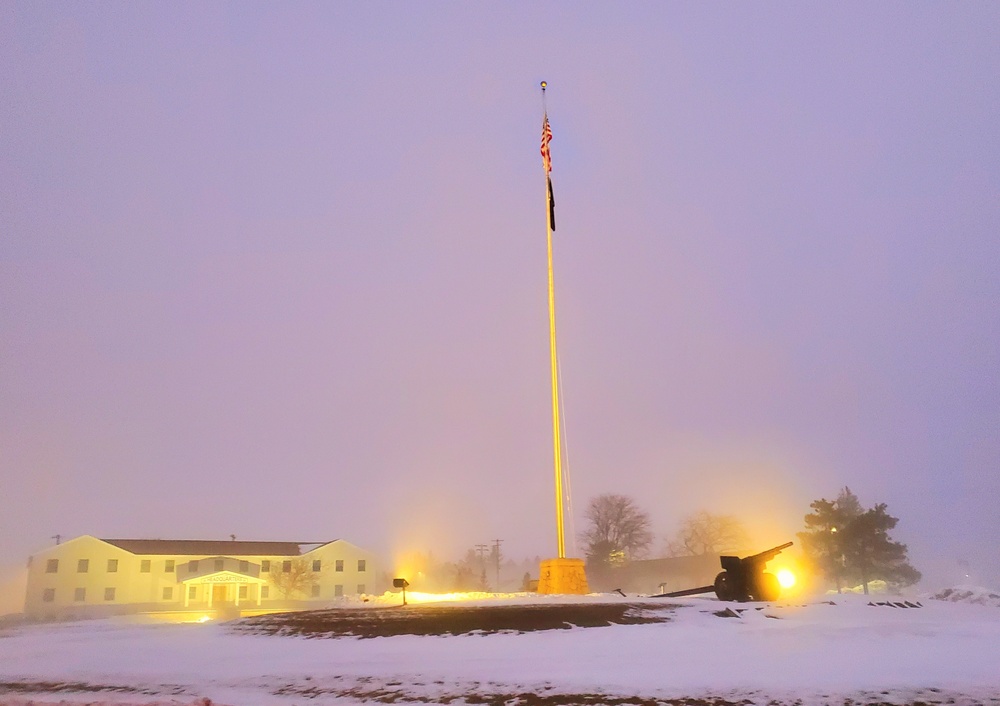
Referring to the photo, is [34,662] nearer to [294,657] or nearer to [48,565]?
[294,657]

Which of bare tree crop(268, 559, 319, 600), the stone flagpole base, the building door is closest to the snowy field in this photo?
the stone flagpole base

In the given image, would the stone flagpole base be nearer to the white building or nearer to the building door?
the white building

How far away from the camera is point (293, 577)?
60.5 metres

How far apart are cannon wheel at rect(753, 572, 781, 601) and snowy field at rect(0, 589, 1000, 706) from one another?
3.22 meters

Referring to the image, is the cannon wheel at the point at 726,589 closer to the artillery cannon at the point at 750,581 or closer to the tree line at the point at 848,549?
the artillery cannon at the point at 750,581

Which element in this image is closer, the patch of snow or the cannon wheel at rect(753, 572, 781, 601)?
the cannon wheel at rect(753, 572, 781, 601)

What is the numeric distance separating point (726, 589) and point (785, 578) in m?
1.63

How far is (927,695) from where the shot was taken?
7.20m

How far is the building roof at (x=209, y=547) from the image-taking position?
6012 centimetres

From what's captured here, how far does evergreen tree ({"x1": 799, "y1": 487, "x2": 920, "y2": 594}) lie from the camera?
4706 centimetres

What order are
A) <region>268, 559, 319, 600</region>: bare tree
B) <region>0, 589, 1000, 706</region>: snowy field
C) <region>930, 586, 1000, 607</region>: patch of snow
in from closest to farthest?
<region>0, 589, 1000, 706</region>: snowy field → <region>930, 586, 1000, 607</region>: patch of snow → <region>268, 559, 319, 600</region>: bare tree

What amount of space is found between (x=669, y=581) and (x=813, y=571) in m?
13.6

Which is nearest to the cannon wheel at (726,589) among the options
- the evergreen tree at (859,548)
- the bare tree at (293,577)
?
the evergreen tree at (859,548)

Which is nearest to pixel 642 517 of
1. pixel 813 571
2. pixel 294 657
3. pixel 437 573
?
pixel 813 571
